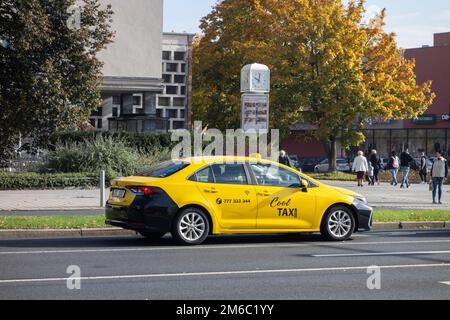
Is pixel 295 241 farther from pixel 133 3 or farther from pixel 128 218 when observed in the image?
pixel 133 3

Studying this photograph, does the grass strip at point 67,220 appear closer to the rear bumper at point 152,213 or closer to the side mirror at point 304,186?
the rear bumper at point 152,213

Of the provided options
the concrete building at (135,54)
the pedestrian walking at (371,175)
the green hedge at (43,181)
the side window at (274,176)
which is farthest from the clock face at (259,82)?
the concrete building at (135,54)

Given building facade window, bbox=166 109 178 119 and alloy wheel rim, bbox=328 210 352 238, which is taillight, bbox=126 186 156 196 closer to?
alloy wheel rim, bbox=328 210 352 238

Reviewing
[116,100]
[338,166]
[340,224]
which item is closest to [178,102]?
[116,100]

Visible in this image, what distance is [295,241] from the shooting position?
15945mm

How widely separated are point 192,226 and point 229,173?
1.22 meters

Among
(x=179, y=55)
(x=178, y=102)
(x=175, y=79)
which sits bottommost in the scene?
(x=178, y=102)

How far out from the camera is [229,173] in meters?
15.3

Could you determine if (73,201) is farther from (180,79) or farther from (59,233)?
(180,79)

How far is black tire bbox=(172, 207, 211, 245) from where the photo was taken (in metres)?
14.6

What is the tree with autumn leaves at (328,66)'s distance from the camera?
1772 inches

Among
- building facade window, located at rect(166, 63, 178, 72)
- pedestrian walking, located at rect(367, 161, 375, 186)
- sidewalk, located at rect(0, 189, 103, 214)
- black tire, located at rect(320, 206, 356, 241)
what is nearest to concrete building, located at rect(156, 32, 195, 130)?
building facade window, located at rect(166, 63, 178, 72)

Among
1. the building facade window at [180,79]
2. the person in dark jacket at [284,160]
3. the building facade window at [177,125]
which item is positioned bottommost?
the person in dark jacket at [284,160]
